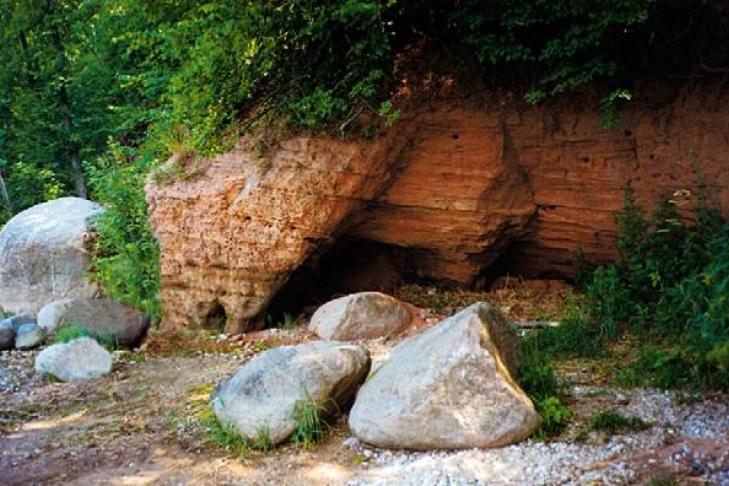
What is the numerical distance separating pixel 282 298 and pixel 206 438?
3584mm

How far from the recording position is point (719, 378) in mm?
4449

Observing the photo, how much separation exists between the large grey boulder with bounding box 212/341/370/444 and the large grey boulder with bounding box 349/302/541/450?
31 cm

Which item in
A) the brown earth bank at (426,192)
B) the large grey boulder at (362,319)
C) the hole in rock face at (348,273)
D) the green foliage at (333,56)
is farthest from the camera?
the hole in rock face at (348,273)

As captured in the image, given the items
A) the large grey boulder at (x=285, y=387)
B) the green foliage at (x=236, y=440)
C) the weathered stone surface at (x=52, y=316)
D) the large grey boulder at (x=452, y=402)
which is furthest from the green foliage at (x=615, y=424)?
the weathered stone surface at (x=52, y=316)

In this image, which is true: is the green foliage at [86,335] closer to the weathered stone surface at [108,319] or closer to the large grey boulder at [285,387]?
the weathered stone surface at [108,319]

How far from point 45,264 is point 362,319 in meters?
5.38

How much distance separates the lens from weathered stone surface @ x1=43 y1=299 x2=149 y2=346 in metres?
7.77

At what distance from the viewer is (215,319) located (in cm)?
790

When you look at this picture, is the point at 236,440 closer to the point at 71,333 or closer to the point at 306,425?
the point at 306,425

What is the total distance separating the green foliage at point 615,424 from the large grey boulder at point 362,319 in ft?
10.3

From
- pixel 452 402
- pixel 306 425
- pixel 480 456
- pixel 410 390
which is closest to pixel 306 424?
pixel 306 425

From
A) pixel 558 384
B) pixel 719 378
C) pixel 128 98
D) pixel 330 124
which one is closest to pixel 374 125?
pixel 330 124

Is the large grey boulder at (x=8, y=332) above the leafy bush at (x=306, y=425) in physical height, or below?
below

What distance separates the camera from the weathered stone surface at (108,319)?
777 cm
